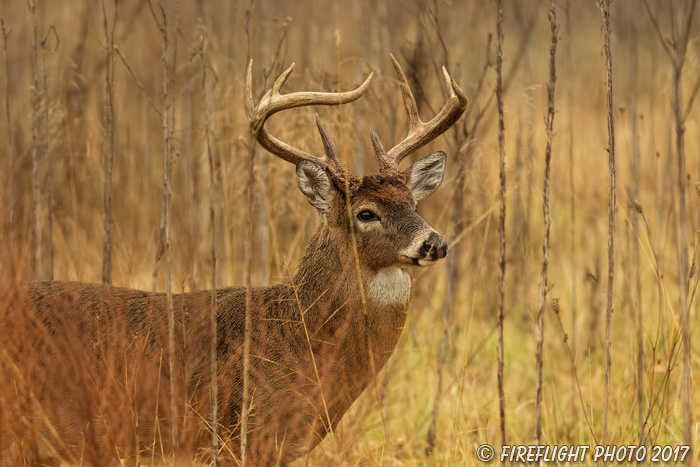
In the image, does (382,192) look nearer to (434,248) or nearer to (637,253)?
(434,248)

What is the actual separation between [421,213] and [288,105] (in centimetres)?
302

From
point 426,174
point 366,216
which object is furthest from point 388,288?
point 426,174

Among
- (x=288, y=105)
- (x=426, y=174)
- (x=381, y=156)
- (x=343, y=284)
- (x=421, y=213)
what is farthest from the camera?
(x=421, y=213)

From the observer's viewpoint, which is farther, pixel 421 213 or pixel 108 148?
pixel 421 213

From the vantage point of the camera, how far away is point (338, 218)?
4035mm

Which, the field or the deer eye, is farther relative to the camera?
the field

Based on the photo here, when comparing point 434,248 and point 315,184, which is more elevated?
point 315,184

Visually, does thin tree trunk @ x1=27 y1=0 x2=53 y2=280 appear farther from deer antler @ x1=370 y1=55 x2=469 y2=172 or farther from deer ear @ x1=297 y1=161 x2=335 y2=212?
deer antler @ x1=370 y1=55 x2=469 y2=172

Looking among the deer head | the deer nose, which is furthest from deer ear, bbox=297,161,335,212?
the deer nose

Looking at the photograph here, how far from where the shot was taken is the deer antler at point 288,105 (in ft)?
11.3

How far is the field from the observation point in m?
4.17

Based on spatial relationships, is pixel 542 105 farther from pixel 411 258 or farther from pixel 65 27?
pixel 411 258

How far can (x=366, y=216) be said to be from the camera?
3971 mm

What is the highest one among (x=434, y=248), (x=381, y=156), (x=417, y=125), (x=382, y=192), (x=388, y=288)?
(x=417, y=125)
